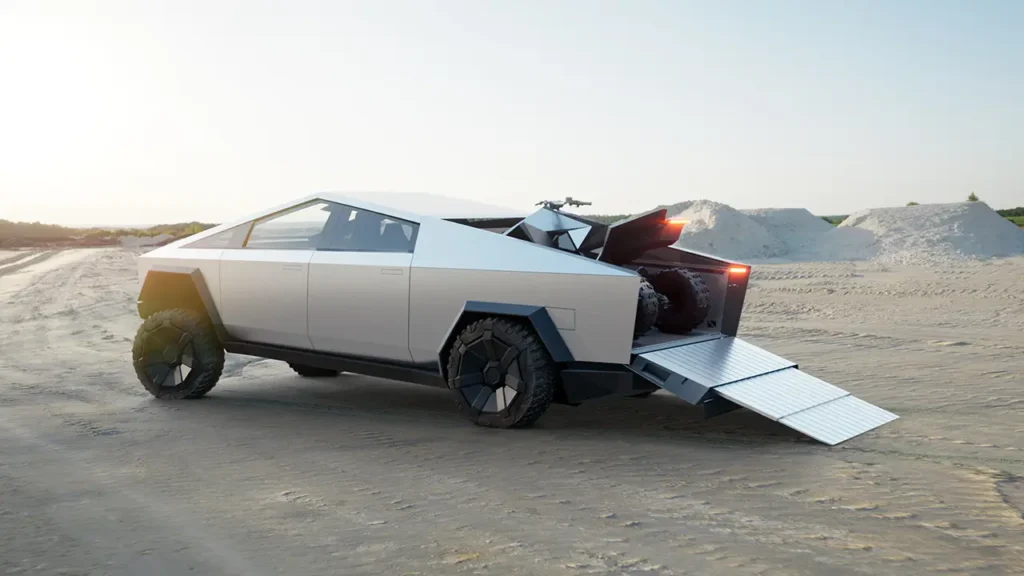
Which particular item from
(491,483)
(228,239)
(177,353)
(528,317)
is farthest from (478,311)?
(177,353)

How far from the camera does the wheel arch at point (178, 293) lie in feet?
24.8

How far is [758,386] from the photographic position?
6.18 meters

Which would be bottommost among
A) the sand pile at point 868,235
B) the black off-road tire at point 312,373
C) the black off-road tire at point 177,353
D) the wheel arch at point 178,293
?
the black off-road tire at point 312,373

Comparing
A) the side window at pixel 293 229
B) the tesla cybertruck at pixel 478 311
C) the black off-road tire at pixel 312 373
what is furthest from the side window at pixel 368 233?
the black off-road tire at pixel 312 373

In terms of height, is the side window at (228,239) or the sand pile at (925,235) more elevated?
the sand pile at (925,235)

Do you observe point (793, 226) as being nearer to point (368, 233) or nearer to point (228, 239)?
point (228, 239)

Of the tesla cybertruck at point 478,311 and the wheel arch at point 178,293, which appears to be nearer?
the tesla cybertruck at point 478,311

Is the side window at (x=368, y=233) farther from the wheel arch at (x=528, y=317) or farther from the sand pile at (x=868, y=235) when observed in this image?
the sand pile at (x=868, y=235)

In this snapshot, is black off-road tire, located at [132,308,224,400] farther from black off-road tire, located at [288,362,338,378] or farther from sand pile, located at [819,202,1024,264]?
sand pile, located at [819,202,1024,264]

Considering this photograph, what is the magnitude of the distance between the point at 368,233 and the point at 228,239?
4.96 ft

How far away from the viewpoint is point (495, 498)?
15.4ft

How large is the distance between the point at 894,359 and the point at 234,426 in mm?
6224

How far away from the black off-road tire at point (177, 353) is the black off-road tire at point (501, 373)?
2.35 meters

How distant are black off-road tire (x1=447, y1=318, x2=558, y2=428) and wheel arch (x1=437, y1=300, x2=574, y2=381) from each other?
0.21 feet
